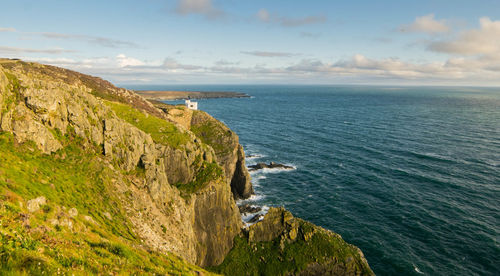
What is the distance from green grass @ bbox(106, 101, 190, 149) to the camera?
43281 mm

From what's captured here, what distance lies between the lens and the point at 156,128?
46094mm

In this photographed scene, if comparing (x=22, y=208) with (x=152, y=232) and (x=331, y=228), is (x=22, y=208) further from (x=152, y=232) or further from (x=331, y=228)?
(x=331, y=228)

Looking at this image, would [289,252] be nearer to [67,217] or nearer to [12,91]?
[67,217]

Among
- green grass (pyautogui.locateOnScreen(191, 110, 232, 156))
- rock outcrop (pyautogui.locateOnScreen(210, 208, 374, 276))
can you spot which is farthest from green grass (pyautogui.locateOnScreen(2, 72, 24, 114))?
Answer: green grass (pyautogui.locateOnScreen(191, 110, 232, 156))

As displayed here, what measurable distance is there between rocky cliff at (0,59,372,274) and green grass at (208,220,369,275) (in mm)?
2029

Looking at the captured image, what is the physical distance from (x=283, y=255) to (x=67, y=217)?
33.6 m

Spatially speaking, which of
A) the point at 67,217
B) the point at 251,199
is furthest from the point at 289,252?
the point at 67,217

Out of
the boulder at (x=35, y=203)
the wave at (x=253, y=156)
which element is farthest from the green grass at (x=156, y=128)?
the wave at (x=253, y=156)

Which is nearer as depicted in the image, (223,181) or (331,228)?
(223,181)

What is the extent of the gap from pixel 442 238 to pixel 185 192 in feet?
169

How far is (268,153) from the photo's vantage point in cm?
10225

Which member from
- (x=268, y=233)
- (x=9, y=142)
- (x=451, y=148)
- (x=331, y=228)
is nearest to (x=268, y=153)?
(x=331, y=228)

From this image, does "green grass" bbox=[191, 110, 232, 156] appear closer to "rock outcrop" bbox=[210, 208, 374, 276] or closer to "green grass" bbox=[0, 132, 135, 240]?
"rock outcrop" bbox=[210, 208, 374, 276]

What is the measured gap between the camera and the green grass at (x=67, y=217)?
11.2 m
